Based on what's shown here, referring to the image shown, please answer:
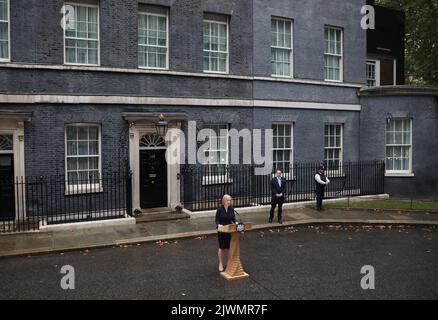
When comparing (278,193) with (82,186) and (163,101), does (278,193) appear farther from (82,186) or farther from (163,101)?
(82,186)

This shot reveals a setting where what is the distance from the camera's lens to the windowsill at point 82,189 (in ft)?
46.3

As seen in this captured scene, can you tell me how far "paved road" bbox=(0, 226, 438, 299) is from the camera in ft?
26.0

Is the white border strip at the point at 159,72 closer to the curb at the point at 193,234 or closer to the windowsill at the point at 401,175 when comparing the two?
the windowsill at the point at 401,175

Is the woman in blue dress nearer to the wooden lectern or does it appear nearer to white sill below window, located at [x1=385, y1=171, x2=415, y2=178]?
the wooden lectern

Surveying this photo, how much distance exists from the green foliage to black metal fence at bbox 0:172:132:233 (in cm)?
2343

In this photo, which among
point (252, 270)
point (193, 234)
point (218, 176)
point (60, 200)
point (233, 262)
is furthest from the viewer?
point (218, 176)

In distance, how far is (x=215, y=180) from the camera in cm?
1661

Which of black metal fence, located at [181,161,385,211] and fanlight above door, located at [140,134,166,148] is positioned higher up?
fanlight above door, located at [140,134,166,148]

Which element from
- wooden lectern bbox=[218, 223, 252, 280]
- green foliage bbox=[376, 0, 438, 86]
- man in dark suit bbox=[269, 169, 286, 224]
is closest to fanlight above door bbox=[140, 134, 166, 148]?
man in dark suit bbox=[269, 169, 286, 224]

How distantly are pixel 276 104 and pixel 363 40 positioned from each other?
6.50m

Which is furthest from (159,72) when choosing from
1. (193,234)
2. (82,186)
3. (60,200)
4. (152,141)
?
(193,234)

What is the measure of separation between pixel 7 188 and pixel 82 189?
7.63 ft

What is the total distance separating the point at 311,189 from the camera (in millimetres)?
19016
